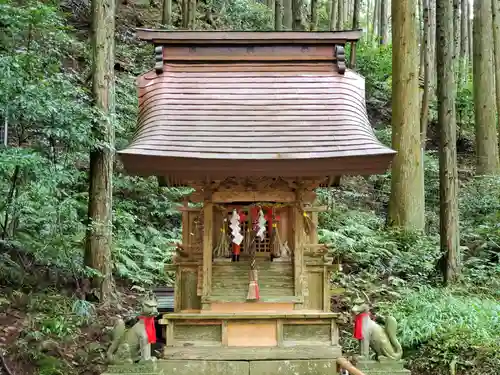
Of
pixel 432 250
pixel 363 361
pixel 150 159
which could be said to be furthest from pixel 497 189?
pixel 150 159

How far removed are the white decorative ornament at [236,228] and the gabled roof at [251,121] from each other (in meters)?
0.65

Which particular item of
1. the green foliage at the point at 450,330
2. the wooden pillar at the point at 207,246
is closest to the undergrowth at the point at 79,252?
the green foliage at the point at 450,330

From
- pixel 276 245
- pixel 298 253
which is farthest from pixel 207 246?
pixel 298 253

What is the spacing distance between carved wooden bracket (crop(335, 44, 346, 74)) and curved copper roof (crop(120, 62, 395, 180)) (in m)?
0.12

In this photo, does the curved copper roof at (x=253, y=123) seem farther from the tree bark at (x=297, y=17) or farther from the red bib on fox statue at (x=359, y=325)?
the tree bark at (x=297, y=17)

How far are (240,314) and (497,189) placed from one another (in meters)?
12.1

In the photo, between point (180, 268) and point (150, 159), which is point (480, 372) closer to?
point (180, 268)

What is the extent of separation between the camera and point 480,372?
6.75 metres

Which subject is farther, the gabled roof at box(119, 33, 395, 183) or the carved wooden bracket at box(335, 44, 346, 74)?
the carved wooden bracket at box(335, 44, 346, 74)

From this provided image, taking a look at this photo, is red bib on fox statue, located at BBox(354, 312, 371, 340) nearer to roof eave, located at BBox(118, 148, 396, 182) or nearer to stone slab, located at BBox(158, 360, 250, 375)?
stone slab, located at BBox(158, 360, 250, 375)

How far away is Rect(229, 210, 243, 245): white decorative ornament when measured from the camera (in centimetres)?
702

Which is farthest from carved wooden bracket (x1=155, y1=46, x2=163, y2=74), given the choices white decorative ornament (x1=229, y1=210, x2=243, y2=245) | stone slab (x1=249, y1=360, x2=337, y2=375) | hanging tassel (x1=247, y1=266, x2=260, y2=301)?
stone slab (x1=249, y1=360, x2=337, y2=375)

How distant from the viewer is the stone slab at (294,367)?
668 cm

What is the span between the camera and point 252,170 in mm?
6336
